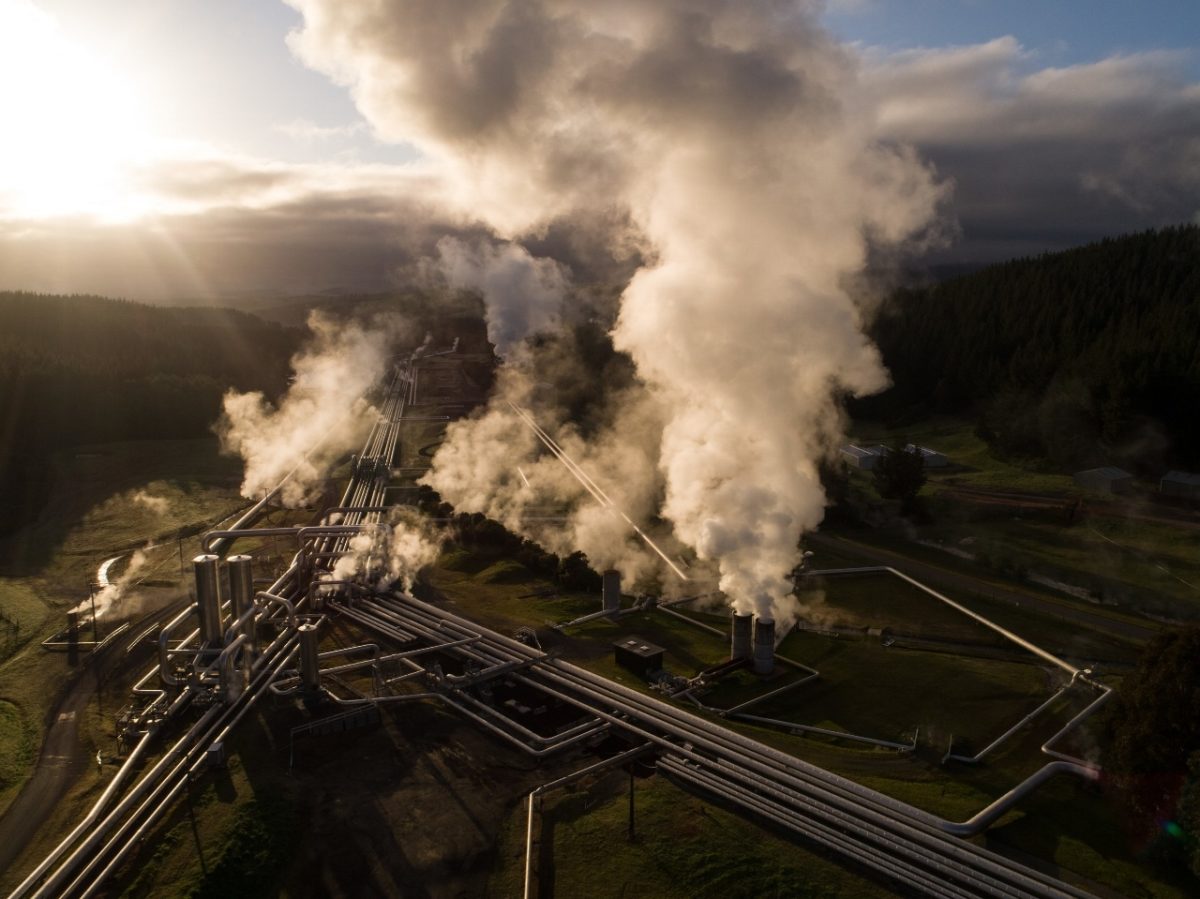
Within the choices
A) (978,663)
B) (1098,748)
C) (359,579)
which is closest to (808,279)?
(978,663)

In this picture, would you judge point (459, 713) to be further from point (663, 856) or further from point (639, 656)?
point (663, 856)

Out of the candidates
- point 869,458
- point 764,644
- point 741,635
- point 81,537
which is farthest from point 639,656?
point 869,458

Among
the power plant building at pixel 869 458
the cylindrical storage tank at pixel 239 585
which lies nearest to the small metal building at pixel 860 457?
the power plant building at pixel 869 458

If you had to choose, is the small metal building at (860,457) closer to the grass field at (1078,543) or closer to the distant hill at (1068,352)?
the grass field at (1078,543)

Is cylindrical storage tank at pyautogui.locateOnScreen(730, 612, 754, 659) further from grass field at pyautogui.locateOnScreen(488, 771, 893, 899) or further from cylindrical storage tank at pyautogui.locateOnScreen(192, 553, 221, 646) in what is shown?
cylindrical storage tank at pyautogui.locateOnScreen(192, 553, 221, 646)

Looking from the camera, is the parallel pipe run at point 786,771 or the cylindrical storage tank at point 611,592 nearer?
the parallel pipe run at point 786,771

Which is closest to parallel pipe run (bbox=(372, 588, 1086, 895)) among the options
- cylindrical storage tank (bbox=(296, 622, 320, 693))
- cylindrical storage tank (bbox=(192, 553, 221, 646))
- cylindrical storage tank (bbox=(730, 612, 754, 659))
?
cylindrical storage tank (bbox=(730, 612, 754, 659))
